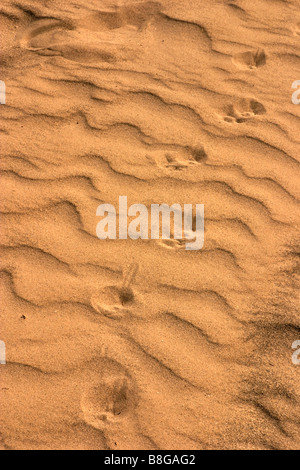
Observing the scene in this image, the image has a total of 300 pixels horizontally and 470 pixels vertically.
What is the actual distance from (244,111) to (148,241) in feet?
3.88

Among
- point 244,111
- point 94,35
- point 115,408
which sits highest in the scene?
point 94,35

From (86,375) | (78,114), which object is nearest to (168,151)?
(78,114)

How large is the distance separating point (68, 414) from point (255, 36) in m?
2.87

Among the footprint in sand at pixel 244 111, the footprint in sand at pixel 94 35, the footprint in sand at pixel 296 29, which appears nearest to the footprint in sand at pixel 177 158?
the footprint in sand at pixel 244 111

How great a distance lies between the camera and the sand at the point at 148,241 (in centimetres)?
197

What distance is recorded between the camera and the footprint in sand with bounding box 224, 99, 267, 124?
10.2 feet

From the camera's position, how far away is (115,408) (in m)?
1.97

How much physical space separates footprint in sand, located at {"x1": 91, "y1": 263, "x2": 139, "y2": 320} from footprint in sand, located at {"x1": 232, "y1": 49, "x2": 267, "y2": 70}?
1909 millimetres

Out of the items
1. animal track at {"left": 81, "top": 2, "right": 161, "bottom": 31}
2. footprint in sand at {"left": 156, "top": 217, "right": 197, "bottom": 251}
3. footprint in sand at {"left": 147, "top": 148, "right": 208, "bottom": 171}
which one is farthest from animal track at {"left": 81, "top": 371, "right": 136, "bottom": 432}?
animal track at {"left": 81, "top": 2, "right": 161, "bottom": 31}

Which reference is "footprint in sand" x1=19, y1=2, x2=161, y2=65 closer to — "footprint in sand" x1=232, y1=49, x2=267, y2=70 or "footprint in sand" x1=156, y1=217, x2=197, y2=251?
"footprint in sand" x1=232, y1=49, x2=267, y2=70

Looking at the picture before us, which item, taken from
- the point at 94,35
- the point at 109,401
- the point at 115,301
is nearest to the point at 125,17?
the point at 94,35

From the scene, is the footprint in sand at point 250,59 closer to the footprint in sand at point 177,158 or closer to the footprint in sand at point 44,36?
the footprint in sand at point 177,158

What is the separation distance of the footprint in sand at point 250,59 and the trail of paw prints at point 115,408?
2.30 m

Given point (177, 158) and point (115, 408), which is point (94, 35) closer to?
point (177, 158)
